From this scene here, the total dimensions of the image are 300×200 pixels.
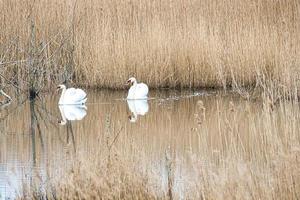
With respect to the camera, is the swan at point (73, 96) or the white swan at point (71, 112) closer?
the white swan at point (71, 112)

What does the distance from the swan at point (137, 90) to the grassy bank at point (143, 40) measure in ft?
2.11

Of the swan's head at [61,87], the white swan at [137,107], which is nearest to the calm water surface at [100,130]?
the white swan at [137,107]

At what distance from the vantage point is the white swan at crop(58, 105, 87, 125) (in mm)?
9573

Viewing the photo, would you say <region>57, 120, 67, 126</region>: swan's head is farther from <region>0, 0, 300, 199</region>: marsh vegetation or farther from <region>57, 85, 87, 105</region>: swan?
<region>57, 85, 87, 105</region>: swan

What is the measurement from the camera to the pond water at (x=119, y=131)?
557 cm

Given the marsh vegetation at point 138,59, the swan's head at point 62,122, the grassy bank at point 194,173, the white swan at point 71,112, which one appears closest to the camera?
the grassy bank at point 194,173

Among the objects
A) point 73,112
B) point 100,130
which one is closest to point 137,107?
point 73,112

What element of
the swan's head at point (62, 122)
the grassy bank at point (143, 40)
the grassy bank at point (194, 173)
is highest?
the grassy bank at point (143, 40)

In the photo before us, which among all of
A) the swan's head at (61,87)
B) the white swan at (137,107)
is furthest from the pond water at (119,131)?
the swan's head at (61,87)

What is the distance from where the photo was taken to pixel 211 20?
36.0 feet

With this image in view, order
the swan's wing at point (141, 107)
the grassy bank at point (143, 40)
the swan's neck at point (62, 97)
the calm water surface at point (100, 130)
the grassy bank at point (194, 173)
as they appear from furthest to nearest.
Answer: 1. the grassy bank at point (143, 40)
2. the swan's neck at point (62, 97)
3. the swan's wing at point (141, 107)
4. the calm water surface at point (100, 130)
5. the grassy bank at point (194, 173)

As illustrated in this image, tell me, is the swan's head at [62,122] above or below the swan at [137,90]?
below

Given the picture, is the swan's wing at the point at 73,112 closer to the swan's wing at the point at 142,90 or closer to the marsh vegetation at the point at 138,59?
the marsh vegetation at the point at 138,59

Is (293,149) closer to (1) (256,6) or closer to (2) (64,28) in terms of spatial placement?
(1) (256,6)
